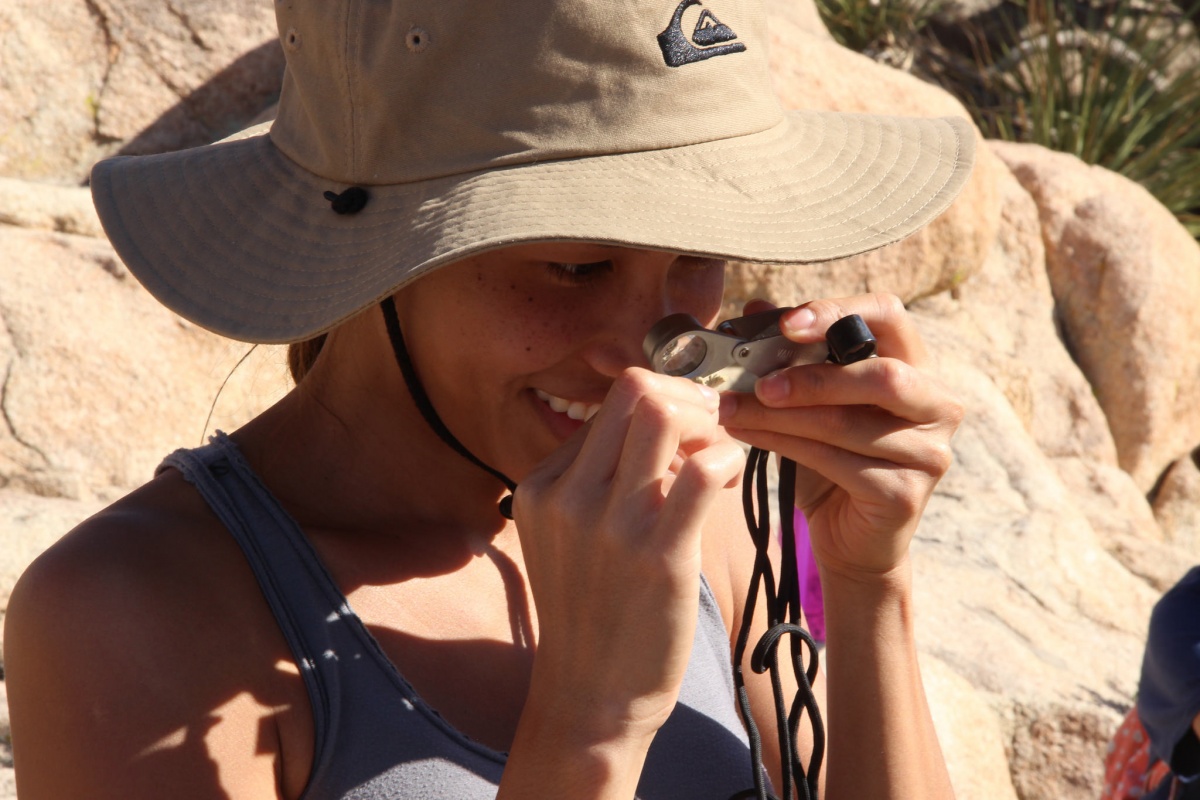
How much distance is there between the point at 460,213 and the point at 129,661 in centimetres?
66

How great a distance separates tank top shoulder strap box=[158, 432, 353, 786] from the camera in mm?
1529

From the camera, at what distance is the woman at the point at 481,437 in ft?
4.53

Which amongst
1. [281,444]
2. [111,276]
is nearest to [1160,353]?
[111,276]

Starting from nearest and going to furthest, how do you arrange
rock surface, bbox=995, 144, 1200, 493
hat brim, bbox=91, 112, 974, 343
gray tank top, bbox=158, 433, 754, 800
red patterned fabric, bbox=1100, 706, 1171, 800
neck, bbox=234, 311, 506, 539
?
1. hat brim, bbox=91, 112, 974, 343
2. gray tank top, bbox=158, 433, 754, 800
3. neck, bbox=234, 311, 506, 539
4. red patterned fabric, bbox=1100, 706, 1171, 800
5. rock surface, bbox=995, 144, 1200, 493

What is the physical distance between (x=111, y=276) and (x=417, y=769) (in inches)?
121

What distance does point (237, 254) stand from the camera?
1.61 metres

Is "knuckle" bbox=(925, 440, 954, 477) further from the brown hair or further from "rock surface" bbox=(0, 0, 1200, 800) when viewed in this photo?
"rock surface" bbox=(0, 0, 1200, 800)

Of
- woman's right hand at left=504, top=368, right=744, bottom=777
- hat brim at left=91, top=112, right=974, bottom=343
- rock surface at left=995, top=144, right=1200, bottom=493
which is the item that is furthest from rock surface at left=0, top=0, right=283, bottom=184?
rock surface at left=995, top=144, right=1200, bottom=493

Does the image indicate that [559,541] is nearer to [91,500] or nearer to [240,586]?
[240,586]

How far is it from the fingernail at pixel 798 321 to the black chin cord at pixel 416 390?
475mm

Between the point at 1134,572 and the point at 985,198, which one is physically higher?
the point at 985,198

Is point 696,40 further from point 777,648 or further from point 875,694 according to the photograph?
point 875,694

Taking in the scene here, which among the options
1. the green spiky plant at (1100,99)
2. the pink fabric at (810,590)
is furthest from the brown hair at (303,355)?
the green spiky plant at (1100,99)

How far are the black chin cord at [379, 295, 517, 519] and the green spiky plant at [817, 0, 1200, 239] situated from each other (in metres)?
7.91
